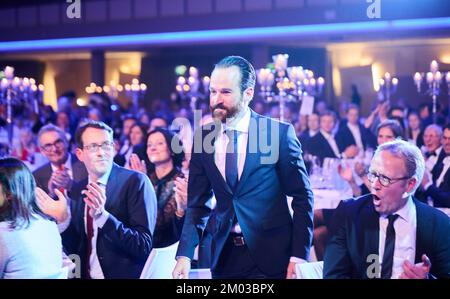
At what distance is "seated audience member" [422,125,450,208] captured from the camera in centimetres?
407

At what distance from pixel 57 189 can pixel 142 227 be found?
66 centimetres

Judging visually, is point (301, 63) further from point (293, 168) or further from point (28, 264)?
point (28, 264)

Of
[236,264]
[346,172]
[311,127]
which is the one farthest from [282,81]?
[236,264]

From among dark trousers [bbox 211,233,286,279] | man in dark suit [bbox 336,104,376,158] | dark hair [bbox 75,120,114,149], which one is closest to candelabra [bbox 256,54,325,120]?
man in dark suit [bbox 336,104,376,158]

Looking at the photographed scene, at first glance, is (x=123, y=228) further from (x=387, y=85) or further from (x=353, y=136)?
(x=387, y=85)

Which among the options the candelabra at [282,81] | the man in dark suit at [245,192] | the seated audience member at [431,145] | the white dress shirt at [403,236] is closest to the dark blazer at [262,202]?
the man in dark suit at [245,192]

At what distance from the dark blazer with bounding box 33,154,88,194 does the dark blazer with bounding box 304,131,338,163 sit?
5.54 ft

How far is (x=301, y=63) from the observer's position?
18.7ft

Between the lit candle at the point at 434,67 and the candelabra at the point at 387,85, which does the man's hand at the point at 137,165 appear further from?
the candelabra at the point at 387,85

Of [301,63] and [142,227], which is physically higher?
[301,63]

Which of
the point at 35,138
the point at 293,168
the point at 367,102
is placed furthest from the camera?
the point at 367,102

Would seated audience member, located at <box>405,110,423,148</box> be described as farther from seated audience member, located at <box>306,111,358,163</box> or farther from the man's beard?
the man's beard

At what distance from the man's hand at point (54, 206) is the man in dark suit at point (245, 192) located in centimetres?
86
